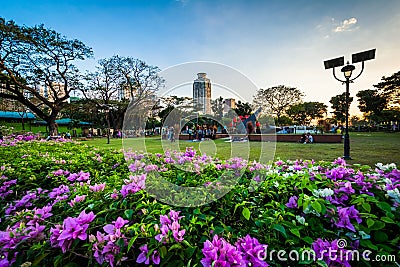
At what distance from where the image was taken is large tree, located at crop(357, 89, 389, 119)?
3425cm

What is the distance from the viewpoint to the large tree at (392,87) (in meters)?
30.7

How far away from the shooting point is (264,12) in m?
5.35

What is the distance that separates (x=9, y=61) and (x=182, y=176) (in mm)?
18514

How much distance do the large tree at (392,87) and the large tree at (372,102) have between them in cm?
74

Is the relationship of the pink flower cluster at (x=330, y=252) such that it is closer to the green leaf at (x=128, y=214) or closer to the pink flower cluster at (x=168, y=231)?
the pink flower cluster at (x=168, y=231)

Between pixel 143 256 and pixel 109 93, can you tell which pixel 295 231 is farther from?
pixel 109 93

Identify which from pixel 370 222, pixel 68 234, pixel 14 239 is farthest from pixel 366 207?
pixel 14 239

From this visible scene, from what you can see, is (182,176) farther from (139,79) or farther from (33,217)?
(139,79)

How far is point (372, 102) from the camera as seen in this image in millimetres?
35375

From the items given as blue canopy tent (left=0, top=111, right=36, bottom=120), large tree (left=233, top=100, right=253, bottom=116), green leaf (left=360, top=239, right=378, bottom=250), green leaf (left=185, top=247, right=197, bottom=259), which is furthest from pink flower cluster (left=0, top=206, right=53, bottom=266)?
blue canopy tent (left=0, top=111, right=36, bottom=120)

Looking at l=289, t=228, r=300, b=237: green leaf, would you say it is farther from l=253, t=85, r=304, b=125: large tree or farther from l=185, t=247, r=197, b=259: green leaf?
l=253, t=85, r=304, b=125: large tree

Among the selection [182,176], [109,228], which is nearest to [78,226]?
[109,228]

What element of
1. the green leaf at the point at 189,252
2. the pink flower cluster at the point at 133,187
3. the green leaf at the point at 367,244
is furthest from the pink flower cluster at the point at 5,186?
the green leaf at the point at 367,244

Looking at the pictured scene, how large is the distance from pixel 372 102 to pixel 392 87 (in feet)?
13.5
